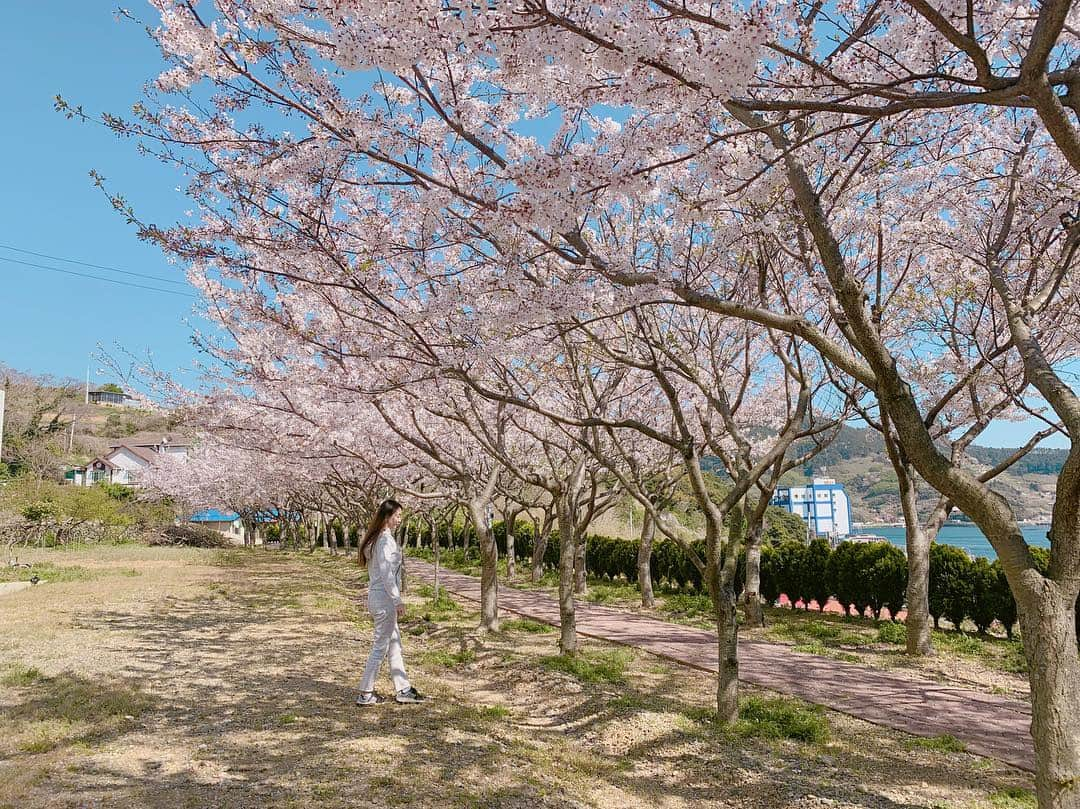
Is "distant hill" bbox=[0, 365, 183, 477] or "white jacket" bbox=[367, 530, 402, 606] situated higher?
"distant hill" bbox=[0, 365, 183, 477]

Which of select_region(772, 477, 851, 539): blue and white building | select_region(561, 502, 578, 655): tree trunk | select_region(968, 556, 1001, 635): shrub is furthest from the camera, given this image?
select_region(772, 477, 851, 539): blue and white building

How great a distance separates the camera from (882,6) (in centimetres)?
396

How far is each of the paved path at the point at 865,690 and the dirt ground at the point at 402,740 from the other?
0.44 m

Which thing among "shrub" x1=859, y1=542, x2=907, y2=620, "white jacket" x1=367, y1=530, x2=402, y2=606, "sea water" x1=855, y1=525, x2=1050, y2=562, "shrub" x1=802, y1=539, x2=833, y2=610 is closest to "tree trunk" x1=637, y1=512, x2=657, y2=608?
"shrub" x1=802, y1=539, x2=833, y2=610

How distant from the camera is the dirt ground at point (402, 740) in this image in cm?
379

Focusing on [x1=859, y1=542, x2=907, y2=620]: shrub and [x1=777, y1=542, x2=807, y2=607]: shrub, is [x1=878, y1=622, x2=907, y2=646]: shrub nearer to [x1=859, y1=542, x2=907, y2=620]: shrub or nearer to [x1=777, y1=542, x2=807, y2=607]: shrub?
[x1=859, y1=542, x2=907, y2=620]: shrub

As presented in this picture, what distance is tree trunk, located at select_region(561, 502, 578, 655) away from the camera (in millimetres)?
8062

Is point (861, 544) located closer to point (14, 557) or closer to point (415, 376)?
point (415, 376)

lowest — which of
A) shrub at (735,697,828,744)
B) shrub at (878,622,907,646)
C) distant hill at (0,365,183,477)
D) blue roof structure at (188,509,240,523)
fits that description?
shrub at (735,697,828,744)

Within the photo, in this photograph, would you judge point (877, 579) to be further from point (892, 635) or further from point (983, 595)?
point (892, 635)

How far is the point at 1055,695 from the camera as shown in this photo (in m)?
3.09

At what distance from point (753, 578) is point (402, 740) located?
318 inches

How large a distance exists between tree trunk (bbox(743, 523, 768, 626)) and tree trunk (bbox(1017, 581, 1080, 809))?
8.01m

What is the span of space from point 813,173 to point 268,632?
8372 mm
